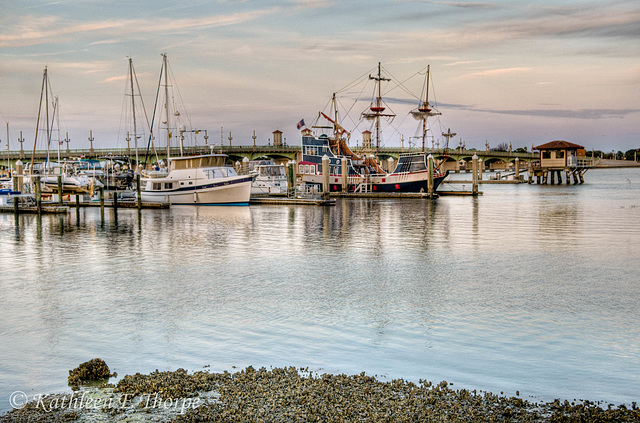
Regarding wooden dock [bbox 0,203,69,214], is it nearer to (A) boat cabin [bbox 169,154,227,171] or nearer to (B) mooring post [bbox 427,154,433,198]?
(A) boat cabin [bbox 169,154,227,171]

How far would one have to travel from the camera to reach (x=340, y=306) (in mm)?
13930

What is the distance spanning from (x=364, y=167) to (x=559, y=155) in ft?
135

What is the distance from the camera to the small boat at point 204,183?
5012 centimetres

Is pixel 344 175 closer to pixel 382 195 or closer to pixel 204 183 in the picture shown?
pixel 382 195

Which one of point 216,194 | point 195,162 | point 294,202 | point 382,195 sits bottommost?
point 294,202

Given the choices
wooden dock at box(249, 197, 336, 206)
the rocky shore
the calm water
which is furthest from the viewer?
wooden dock at box(249, 197, 336, 206)

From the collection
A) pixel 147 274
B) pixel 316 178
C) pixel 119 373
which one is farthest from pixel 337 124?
pixel 119 373

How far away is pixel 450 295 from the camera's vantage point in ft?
49.8

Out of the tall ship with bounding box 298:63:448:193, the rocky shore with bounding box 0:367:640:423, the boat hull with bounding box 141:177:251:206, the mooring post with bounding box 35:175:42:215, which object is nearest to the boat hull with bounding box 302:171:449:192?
the tall ship with bounding box 298:63:448:193

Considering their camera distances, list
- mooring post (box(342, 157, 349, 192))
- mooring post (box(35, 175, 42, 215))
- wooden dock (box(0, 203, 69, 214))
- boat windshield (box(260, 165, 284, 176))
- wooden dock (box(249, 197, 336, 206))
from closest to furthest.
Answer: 1. mooring post (box(35, 175, 42, 215))
2. wooden dock (box(0, 203, 69, 214))
3. wooden dock (box(249, 197, 336, 206))
4. mooring post (box(342, 157, 349, 192))
5. boat windshield (box(260, 165, 284, 176))

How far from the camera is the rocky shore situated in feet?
24.0

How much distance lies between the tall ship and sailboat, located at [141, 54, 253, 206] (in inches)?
427

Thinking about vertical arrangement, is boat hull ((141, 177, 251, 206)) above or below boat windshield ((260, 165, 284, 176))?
below

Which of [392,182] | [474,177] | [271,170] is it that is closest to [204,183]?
[271,170]
